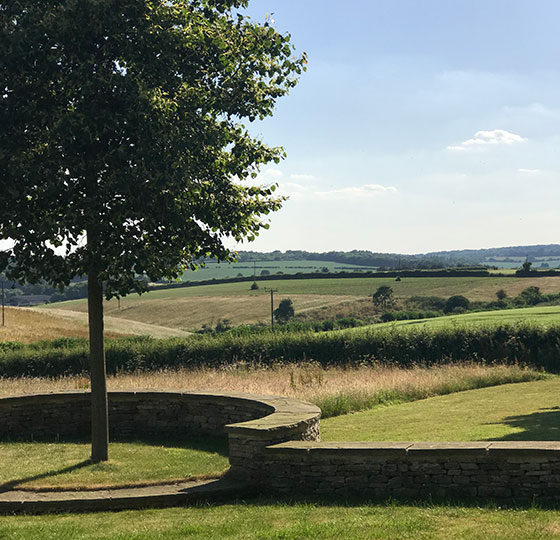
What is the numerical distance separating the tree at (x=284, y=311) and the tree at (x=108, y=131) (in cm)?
6433

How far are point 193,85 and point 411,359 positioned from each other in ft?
70.2

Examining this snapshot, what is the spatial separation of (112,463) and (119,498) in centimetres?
242

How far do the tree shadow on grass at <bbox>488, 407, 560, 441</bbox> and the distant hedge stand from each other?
13560 mm

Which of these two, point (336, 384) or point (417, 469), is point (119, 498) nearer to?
point (417, 469)

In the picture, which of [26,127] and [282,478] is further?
[26,127]

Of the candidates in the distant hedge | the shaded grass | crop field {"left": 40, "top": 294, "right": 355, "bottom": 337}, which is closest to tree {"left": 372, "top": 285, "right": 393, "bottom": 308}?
crop field {"left": 40, "top": 294, "right": 355, "bottom": 337}

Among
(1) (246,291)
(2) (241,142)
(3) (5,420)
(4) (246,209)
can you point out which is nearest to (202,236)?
Answer: (4) (246,209)

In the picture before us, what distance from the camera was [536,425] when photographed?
14.2 meters

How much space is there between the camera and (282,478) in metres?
9.54

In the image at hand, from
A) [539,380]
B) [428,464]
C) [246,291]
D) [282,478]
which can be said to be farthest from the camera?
[246,291]

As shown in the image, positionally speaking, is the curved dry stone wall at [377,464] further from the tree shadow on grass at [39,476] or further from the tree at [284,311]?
the tree at [284,311]

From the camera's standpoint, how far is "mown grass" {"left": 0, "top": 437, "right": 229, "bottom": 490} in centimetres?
1052

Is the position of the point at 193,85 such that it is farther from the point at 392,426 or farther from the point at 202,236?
the point at 392,426

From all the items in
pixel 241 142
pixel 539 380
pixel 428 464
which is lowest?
pixel 539 380
